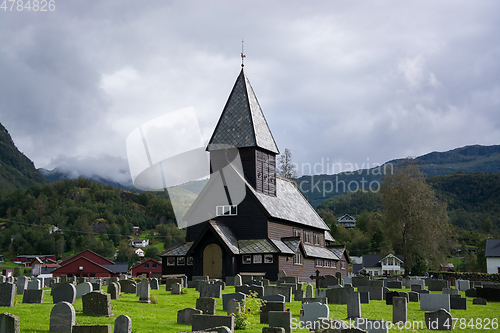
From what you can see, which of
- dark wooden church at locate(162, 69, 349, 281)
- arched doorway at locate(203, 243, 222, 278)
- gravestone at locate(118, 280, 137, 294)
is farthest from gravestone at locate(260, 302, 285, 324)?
arched doorway at locate(203, 243, 222, 278)

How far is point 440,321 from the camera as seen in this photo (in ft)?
52.1

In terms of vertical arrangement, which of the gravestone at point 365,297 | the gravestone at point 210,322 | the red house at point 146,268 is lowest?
the red house at point 146,268

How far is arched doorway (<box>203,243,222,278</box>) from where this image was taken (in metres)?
40.1

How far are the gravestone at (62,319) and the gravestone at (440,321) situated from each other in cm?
1083

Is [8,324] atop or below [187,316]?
atop

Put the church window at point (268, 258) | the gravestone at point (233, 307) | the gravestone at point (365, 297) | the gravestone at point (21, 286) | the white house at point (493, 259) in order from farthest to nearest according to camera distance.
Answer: the white house at point (493, 259) → the church window at point (268, 258) → the gravestone at point (21, 286) → the gravestone at point (365, 297) → the gravestone at point (233, 307)

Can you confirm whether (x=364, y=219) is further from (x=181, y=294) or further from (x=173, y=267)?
(x=181, y=294)

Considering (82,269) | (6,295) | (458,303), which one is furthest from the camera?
(82,269)

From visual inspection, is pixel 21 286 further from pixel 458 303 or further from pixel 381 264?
pixel 381 264

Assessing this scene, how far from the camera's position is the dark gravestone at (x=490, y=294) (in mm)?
26656

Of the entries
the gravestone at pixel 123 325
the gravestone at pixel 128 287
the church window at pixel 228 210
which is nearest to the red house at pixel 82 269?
the church window at pixel 228 210

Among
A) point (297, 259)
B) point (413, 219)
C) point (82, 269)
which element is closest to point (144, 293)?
point (297, 259)

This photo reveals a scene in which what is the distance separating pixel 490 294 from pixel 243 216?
68.9 feet

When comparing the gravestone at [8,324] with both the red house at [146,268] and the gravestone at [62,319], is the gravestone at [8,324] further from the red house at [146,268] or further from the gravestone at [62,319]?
the red house at [146,268]
